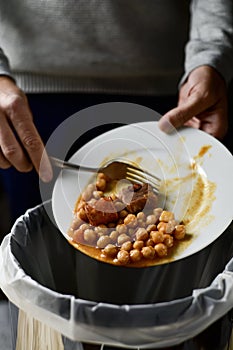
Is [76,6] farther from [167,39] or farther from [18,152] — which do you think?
[18,152]

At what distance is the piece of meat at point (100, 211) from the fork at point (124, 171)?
51 millimetres

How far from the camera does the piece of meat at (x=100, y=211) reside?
2.43 feet

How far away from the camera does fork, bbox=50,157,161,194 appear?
→ 2.58 ft

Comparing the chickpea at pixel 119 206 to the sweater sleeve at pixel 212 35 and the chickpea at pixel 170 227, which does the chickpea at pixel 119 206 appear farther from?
the sweater sleeve at pixel 212 35

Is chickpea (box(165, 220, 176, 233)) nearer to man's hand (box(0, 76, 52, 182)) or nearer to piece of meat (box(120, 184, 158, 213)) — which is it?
piece of meat (box(120, 184, 158, 213))

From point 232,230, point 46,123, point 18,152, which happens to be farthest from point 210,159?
point 46,123

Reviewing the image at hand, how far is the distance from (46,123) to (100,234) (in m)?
0.36

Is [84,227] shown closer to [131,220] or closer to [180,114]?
[131,220]

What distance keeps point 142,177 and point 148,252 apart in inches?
4.8

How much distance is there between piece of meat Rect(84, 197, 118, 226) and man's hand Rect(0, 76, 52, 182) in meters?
0.08

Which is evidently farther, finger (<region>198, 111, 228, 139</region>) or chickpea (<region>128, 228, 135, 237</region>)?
finger (<region>198, 111, 228, 139</region>)

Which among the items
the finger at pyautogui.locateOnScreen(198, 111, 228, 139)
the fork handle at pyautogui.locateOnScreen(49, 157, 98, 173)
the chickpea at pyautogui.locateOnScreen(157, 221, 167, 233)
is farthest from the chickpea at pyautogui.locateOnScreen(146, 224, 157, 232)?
the finger at pyautogui.locateOnScreen(198, 111, 228, 139)

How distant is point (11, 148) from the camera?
2.60 feet

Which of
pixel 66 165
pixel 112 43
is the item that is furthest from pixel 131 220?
pixel 112 43
